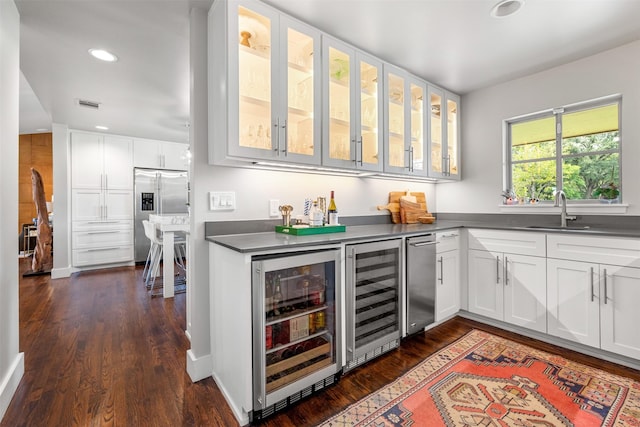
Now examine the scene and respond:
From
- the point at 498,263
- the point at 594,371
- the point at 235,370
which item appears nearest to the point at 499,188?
the point at 498,263

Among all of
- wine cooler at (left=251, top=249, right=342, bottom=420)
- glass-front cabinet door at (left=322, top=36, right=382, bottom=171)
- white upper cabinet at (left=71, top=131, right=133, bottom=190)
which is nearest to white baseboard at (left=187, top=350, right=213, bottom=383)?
wine cooler at (left=251, top=249, right=342, bottom=420)

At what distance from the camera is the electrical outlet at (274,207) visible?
2256 millimetres

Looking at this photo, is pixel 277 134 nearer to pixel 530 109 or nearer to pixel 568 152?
pixel 530 109

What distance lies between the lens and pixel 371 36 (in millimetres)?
2277

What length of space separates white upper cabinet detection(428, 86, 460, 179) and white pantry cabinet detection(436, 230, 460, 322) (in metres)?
0.77

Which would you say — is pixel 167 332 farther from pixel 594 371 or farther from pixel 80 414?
pixel 594 371

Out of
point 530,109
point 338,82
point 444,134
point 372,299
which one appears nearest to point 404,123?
point 444,134

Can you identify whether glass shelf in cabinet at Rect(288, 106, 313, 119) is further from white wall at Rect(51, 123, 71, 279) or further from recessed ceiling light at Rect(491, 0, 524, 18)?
white wall at Rect(51, 123, 71, 279)

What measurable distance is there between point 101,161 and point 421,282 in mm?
5522

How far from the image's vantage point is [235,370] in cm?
161

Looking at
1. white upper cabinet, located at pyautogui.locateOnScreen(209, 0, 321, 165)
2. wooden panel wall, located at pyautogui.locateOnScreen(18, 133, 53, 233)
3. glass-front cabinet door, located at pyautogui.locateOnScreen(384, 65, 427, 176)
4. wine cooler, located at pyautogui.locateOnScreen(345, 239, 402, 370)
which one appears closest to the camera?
white upper cabinet, located at pyautogui.locateOnScreen(209, 0, 321, 165)

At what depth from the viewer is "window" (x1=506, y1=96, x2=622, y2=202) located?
8.63ft

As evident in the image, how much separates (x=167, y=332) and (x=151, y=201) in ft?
12.2

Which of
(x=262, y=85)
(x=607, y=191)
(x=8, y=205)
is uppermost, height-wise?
(x=262, y=85)
